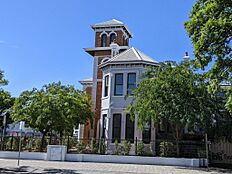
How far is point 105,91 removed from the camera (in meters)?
27.5

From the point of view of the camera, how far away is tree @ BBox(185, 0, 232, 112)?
41.3ft

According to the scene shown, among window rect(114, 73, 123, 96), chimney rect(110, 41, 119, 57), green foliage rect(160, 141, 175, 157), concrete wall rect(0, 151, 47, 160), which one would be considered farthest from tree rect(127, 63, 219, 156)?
chimney rect(110, 41, 119, 57)

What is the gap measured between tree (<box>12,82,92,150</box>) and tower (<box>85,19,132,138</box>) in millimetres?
4706

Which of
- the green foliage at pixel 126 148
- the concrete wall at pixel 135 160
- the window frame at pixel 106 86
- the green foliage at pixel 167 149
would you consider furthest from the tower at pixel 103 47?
the green foliage at pixel 167 149

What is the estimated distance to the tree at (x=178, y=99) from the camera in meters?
19.5

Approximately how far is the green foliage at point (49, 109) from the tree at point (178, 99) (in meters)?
5.53

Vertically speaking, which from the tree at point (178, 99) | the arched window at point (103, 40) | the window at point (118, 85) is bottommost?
the tree at point (178, 99)

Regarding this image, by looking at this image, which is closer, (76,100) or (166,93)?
(166,93)

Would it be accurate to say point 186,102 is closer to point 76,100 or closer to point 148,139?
point 148,139

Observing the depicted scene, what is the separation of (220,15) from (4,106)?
21.7 metres

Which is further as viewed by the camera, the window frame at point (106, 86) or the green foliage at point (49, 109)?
the window frame at point (106, 86)

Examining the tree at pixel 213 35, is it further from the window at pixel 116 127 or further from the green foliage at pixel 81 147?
the window at pixel 116 127

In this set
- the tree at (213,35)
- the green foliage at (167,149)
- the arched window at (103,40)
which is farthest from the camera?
the arched window at (103,40)

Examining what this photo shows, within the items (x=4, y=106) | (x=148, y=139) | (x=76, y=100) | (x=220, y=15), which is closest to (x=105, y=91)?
(x=76, y=100)
